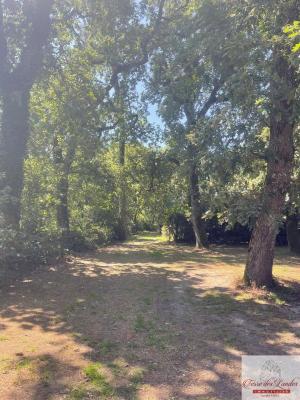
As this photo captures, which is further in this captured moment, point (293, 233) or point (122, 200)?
point (122, 200)

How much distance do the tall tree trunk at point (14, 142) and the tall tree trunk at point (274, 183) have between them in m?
7.69

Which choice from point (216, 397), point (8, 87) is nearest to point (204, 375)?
point (216, 397)

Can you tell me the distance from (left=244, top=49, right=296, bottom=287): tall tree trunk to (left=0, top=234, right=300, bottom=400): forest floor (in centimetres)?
75

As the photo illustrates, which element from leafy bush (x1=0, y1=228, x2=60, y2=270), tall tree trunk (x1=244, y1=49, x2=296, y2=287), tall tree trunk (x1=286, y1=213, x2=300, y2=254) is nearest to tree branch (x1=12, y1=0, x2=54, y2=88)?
leafy bush (x1=0, y1=228, x2=60, y2=270)

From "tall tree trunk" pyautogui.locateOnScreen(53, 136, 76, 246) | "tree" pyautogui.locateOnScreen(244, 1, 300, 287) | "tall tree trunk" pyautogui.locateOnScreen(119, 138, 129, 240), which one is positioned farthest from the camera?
"tall tree trunk" pyautogui.locateOnScreen(119, 138, 129, 240)

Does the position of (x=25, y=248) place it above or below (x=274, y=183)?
below

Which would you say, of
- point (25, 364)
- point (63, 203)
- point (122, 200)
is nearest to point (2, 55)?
point (63, 203)

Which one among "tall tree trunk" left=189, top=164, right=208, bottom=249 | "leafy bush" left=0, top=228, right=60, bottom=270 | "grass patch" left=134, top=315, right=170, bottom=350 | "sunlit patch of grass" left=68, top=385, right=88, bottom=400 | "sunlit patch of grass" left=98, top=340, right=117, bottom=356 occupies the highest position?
"tall tree trunk" left=189, top=164, right=208, bottom=249

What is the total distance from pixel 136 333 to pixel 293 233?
13.2 m

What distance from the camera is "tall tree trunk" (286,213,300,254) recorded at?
1695cm

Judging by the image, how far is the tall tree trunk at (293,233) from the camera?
16953 mm

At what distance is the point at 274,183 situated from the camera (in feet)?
29.0
